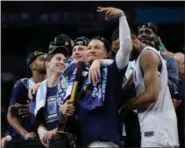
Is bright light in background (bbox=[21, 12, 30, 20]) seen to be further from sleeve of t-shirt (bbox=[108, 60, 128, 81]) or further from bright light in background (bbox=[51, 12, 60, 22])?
sleeve of t-shirt (bbox=[108, 60, 128, 81])

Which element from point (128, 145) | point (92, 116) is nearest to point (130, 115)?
point (128, 145)

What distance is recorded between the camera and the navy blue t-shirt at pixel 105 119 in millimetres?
4152

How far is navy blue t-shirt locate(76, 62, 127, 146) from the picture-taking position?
415 centimetres

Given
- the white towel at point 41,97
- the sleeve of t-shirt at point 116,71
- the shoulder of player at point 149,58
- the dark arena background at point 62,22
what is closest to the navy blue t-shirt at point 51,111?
the white towel at point 41,97

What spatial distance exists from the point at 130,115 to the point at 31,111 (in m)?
1.04

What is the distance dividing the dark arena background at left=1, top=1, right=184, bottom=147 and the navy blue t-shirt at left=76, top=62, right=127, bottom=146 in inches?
64.0

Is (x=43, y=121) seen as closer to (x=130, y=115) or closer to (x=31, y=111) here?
(x=31, y=111)

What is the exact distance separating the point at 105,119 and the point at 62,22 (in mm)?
2172

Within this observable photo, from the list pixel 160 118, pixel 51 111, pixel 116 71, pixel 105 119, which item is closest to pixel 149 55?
pixel 116 71

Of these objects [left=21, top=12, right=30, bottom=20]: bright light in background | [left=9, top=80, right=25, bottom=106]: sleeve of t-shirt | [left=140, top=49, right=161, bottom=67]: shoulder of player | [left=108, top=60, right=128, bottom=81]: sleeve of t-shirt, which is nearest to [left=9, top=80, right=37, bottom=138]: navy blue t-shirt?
[left=9, top=80, right=25, bottom=106]: sleeve of t-shirt

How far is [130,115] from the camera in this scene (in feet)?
15.4

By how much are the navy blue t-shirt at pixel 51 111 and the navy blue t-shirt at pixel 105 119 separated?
0.58m

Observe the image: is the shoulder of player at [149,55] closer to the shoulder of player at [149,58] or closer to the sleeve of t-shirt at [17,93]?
the shoulder of player at [149,58]

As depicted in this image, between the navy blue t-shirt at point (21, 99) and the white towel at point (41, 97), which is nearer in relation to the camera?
the white towel at point (41, 97)
